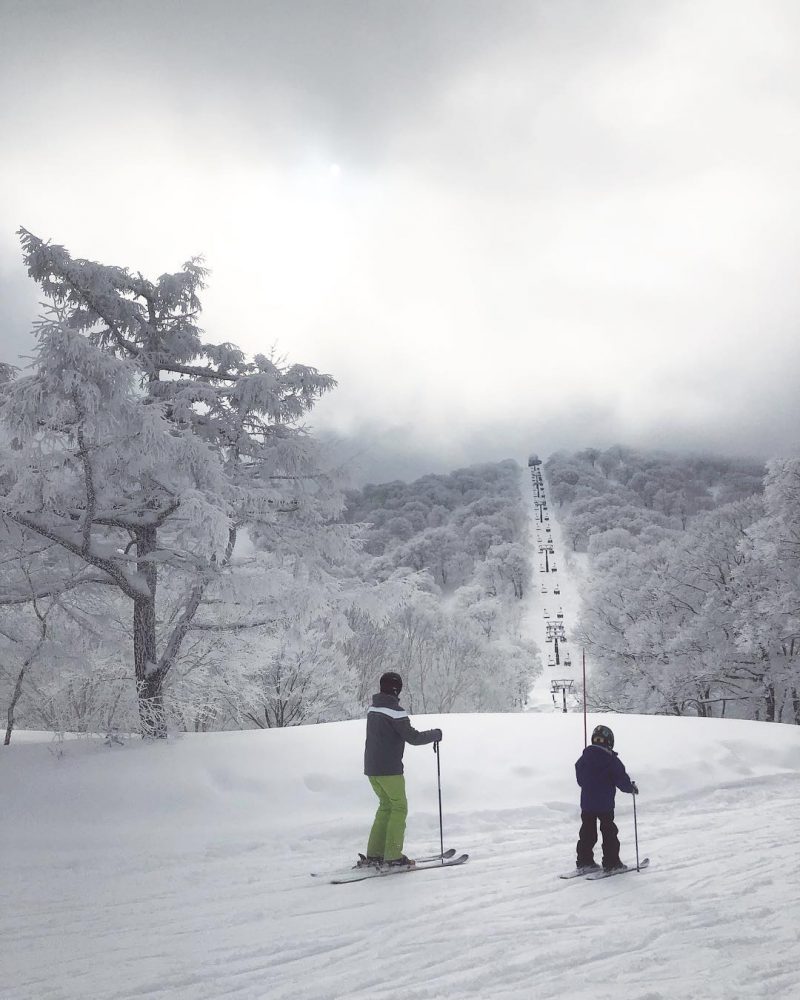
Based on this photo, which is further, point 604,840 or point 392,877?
point 604,840

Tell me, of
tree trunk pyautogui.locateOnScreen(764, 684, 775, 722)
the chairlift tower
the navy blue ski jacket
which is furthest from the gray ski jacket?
the chairlift tower

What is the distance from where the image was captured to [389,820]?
607 cm

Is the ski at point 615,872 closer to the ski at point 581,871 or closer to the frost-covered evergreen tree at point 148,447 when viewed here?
the ski at point 581,871

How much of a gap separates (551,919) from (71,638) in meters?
7.85

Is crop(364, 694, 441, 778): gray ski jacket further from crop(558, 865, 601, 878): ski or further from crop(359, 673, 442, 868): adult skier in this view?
crop(558, 865, 601, 878): ski

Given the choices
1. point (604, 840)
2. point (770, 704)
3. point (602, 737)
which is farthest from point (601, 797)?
point (770, 704)

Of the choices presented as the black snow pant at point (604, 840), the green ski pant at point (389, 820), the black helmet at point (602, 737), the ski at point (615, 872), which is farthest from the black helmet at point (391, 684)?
the ski at point (615, 872)

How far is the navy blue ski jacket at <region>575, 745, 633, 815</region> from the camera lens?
19.6 ft

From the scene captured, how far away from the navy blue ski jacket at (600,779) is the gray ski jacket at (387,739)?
1.41 meters

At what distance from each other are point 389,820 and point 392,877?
A: 1.48ft

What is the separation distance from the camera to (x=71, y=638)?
9836 millimetres

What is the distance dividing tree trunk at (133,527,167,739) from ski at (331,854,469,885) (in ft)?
15.3

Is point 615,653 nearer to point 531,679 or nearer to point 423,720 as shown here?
point 423,720

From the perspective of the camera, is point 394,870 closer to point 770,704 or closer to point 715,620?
point 715,620
